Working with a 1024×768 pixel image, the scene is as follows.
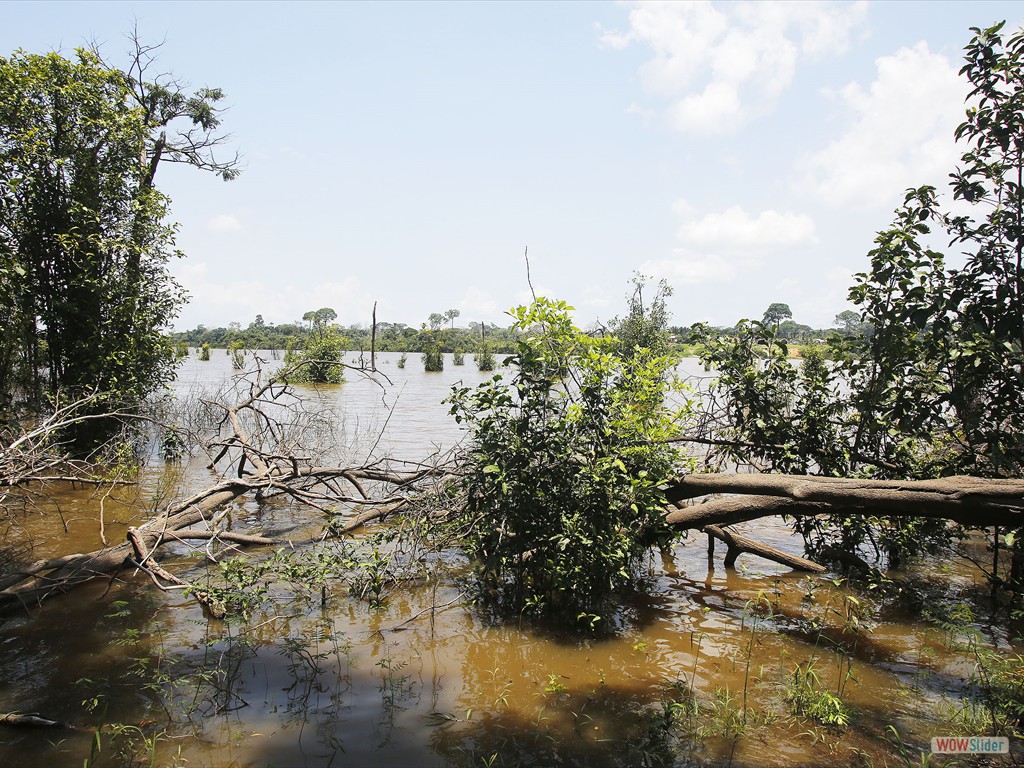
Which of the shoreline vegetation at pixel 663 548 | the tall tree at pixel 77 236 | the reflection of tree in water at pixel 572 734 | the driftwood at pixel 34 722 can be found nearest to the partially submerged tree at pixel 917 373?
the shoreline vegetation at pixel 663 548

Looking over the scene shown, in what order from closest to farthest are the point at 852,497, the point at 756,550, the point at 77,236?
1. the point at 852,497
2. the point at 756,550
3. the point at 77,236

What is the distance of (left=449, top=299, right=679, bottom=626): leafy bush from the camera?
511 cm

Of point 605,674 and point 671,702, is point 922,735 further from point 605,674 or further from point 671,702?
point 605,674

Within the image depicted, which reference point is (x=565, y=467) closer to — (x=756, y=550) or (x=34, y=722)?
(x=756, y=550)

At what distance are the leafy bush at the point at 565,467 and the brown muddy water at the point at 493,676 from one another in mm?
612

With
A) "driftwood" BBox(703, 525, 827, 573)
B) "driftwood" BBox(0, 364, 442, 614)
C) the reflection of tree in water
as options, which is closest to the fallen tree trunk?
"driftwood" BBox(703, 525, 827, 573)

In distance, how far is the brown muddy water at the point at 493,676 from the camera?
368cm

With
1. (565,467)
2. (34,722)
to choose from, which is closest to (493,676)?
(565,467)

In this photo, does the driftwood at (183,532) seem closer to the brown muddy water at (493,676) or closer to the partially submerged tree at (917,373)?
the brown muddy water at (493,676)

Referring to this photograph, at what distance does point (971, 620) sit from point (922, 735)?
2.32m

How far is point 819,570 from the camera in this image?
6840 millimetres

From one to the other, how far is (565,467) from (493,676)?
1.75 metres

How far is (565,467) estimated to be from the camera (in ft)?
17.5

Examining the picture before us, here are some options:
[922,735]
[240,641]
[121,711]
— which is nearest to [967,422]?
[922,735]
